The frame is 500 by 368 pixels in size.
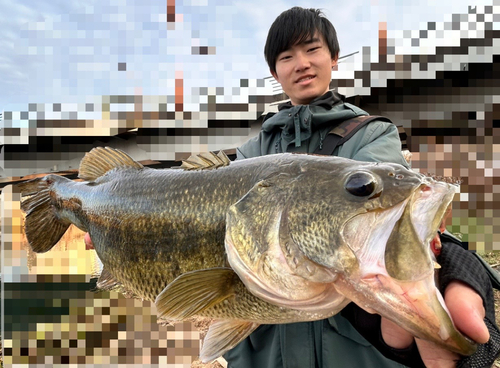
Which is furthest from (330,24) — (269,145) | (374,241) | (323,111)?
(374,241)

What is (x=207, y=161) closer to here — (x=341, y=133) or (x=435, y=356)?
(x=341, y=133)

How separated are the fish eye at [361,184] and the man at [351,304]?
0.53m

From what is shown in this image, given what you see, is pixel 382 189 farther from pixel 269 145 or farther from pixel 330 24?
pixel 330 24

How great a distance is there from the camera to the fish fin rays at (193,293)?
4.64 ft

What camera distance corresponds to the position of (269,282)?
123 cm

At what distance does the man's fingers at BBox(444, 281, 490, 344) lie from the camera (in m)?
1.02

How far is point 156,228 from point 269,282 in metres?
0.83

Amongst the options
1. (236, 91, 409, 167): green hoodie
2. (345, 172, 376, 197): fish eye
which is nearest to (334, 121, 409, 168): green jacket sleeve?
(236, 91, 409, 167): green hoodie

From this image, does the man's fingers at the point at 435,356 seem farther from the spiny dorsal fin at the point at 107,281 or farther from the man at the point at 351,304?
the spiny dorsal fin at the point at 107,281

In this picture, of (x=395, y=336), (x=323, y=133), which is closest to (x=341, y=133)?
(x=323, y=133)

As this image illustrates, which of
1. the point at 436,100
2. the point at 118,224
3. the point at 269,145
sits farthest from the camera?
the point at 436,100

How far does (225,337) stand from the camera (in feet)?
5.23

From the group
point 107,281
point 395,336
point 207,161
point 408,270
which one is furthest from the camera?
point 107,281

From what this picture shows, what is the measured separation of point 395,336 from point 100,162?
2.31 meters
